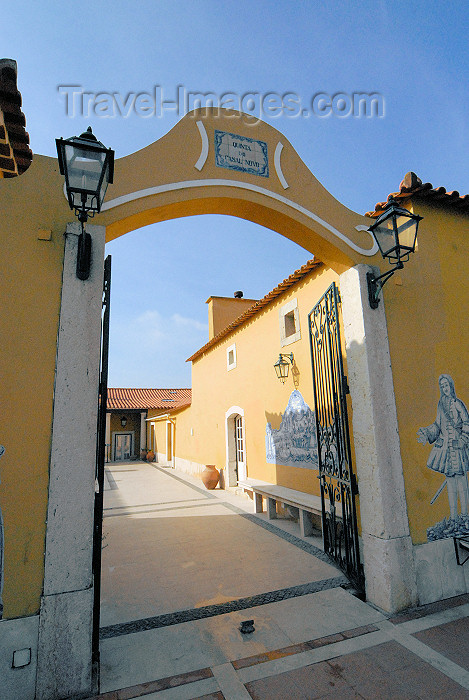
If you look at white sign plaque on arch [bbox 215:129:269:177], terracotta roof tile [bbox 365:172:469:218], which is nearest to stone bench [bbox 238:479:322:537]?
terracotta roof tile [bbox 365:172:469:218]

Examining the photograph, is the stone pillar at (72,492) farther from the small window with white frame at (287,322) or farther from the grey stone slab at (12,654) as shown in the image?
the small window with white frame at (287,322)

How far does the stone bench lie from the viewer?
18.0 feet

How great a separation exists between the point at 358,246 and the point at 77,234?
286 centimetres

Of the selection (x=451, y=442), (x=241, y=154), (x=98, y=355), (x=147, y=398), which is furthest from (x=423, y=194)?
(x=147, y=398)

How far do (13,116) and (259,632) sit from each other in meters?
4.17

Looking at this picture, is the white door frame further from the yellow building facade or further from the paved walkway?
the yellow building facade

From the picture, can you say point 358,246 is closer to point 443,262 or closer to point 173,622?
point 443,262

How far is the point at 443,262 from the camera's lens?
4379 mm

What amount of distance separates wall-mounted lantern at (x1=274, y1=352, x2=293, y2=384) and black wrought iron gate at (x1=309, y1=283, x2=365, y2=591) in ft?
5.94

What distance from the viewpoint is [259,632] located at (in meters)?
3.12

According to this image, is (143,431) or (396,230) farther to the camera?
(143,431)

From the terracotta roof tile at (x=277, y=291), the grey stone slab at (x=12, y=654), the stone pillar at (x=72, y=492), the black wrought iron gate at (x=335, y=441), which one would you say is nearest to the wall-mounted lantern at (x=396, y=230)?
the black wrought iron gate at (x=335, y=441)

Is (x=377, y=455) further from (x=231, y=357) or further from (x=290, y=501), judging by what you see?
(x=231, y=357)

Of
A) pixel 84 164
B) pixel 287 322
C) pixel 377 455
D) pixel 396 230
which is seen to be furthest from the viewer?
pixel 287 322
